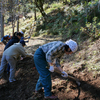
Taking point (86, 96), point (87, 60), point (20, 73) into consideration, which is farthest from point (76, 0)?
point (86, 96)

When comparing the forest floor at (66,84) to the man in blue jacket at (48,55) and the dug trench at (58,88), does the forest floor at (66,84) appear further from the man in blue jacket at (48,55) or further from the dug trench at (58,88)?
the man in blue jacket at (48,55)

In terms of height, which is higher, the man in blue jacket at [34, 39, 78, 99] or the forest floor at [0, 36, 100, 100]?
the man in blue jacket at [34, 39, 78, 99]

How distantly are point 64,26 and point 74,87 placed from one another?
6.34 metres

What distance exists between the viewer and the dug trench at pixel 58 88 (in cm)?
337

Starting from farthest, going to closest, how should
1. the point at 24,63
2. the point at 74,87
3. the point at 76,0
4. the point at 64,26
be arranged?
1. the point at 76,0
2. the point at 64,26
3. the point at 24,63
4. the point at 74,87

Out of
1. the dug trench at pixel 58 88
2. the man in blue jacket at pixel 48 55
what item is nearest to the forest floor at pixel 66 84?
the dug trench at pixel 58 88

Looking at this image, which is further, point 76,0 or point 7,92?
point 76,0

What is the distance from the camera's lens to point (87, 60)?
15.7 feet

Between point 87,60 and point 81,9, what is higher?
point 81,9

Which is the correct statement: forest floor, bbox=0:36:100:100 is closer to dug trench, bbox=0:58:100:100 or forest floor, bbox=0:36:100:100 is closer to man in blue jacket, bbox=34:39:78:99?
dug trench, bbox=0:58:100:100

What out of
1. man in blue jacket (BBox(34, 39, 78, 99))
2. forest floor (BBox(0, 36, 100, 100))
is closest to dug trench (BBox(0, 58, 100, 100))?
forest floor (BBox(0, 36, 100, 100))

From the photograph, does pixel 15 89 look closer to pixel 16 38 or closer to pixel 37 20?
pixel 16 38

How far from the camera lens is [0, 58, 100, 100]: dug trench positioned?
3365mm

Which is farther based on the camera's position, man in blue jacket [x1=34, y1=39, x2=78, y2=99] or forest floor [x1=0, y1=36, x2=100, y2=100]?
forest floor [x1=0, y1=36, x2=100, y2=100]
